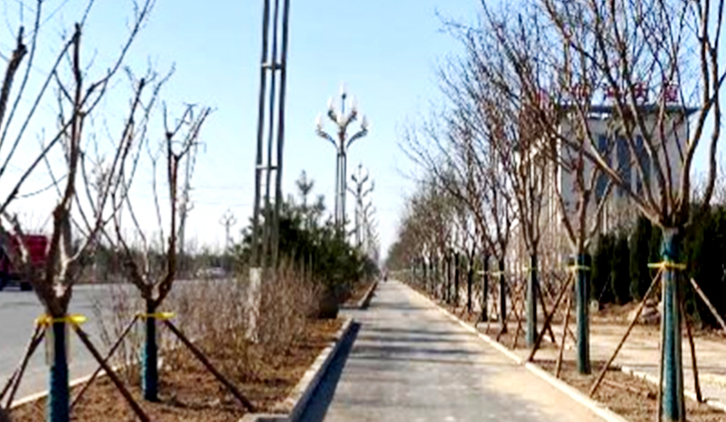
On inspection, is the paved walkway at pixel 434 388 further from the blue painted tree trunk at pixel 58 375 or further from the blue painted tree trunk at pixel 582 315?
the blue painted tree trunk at pixel 58 375

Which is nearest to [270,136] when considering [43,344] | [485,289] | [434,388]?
[434,388]

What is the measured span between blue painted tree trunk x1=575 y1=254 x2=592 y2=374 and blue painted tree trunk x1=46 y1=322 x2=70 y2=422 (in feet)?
28.2

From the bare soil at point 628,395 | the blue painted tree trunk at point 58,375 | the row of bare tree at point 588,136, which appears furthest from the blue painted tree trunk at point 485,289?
the blue painted tree trunk at point 58,375

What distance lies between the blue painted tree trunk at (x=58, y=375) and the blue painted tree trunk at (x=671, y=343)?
5361 mm

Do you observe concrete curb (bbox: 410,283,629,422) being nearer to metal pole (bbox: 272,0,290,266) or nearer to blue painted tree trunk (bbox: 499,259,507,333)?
blue painted tree trunk (bbox: 499,259,507,333)

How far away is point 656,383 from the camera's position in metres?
14.1

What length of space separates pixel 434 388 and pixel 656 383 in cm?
258

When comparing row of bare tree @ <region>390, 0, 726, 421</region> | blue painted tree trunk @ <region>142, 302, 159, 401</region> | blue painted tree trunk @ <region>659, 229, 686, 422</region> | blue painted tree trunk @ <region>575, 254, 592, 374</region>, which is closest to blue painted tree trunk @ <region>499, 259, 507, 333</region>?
row of bare tree @ <region>390, 0, 726, 421</region>

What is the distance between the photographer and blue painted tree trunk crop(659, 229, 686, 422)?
34.1ft

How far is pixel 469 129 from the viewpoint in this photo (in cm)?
2325

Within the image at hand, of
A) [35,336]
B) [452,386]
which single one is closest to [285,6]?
[452,386]

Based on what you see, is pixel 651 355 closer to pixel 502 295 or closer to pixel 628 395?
pixel 502 295

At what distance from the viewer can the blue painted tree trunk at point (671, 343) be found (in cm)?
1040

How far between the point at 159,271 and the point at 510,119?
890 cm
